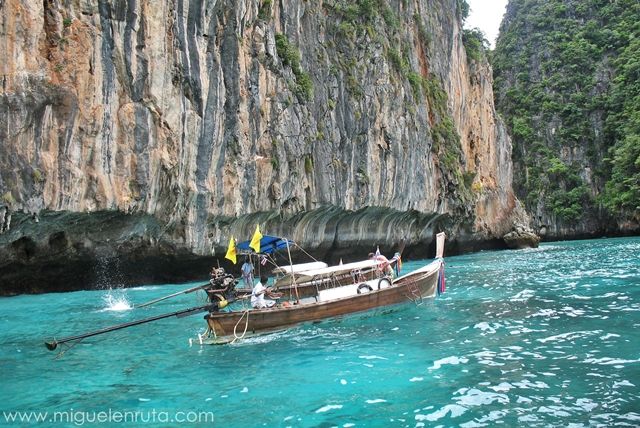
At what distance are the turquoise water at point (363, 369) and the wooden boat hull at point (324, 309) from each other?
283 millimetres

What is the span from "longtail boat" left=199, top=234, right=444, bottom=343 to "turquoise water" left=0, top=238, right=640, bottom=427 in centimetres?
31

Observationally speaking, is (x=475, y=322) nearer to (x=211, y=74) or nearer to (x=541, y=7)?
(x=211, y=74)

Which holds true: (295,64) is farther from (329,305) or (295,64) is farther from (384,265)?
(329,305)

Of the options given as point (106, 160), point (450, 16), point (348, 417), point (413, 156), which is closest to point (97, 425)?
point (348, 417)

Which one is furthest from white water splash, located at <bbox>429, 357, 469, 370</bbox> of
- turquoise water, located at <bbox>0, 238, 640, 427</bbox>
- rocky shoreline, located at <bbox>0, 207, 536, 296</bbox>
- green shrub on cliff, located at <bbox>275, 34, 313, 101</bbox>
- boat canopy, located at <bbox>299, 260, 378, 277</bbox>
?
green shrub on cliff, located at <bbox>275, 34, 313, 101</bbox>

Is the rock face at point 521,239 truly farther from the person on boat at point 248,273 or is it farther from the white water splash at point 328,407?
the white water splash at point 328,407

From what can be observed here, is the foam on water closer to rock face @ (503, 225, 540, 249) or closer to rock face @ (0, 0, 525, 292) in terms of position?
rock face @ (0, 0, 525, 292)

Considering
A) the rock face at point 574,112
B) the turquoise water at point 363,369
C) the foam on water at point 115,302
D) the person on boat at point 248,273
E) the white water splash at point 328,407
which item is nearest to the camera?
the turquoise water at point 363,369

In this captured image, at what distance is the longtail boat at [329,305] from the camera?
1116 cm

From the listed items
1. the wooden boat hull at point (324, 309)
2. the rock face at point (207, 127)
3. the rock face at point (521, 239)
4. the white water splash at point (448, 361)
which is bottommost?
the white water splash at point (448, 361)

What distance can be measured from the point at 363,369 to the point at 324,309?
168 inches

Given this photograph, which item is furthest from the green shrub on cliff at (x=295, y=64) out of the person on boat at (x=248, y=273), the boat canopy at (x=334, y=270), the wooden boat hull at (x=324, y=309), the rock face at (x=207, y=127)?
the wooden boat hull at (x=324, y=309)

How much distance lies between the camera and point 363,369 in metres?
8.52

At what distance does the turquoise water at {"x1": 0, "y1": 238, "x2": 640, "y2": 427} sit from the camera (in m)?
6.70
